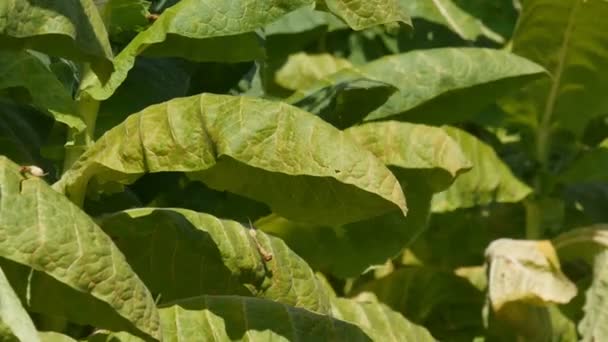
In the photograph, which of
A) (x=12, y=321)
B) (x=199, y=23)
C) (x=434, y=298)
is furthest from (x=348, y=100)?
(x=12, y=321)

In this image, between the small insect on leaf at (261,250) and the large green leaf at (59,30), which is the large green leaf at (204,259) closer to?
the small insect on leaf at (261,250)

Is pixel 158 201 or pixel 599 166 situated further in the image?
pixel 599 166

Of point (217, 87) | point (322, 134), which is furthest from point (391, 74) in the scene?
point (322, 134)

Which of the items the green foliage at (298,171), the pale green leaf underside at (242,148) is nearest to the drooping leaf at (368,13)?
the green foliage at (298,171)

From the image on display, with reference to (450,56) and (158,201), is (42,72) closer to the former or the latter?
(158,201)

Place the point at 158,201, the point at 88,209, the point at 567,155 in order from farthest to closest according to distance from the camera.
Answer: the point at 567,155 → the point at 158,201 → the point at 88,209

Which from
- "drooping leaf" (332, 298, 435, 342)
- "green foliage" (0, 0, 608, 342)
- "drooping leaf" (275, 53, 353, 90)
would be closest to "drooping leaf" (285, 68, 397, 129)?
"green foliage" (0, 0, 608, 342)
